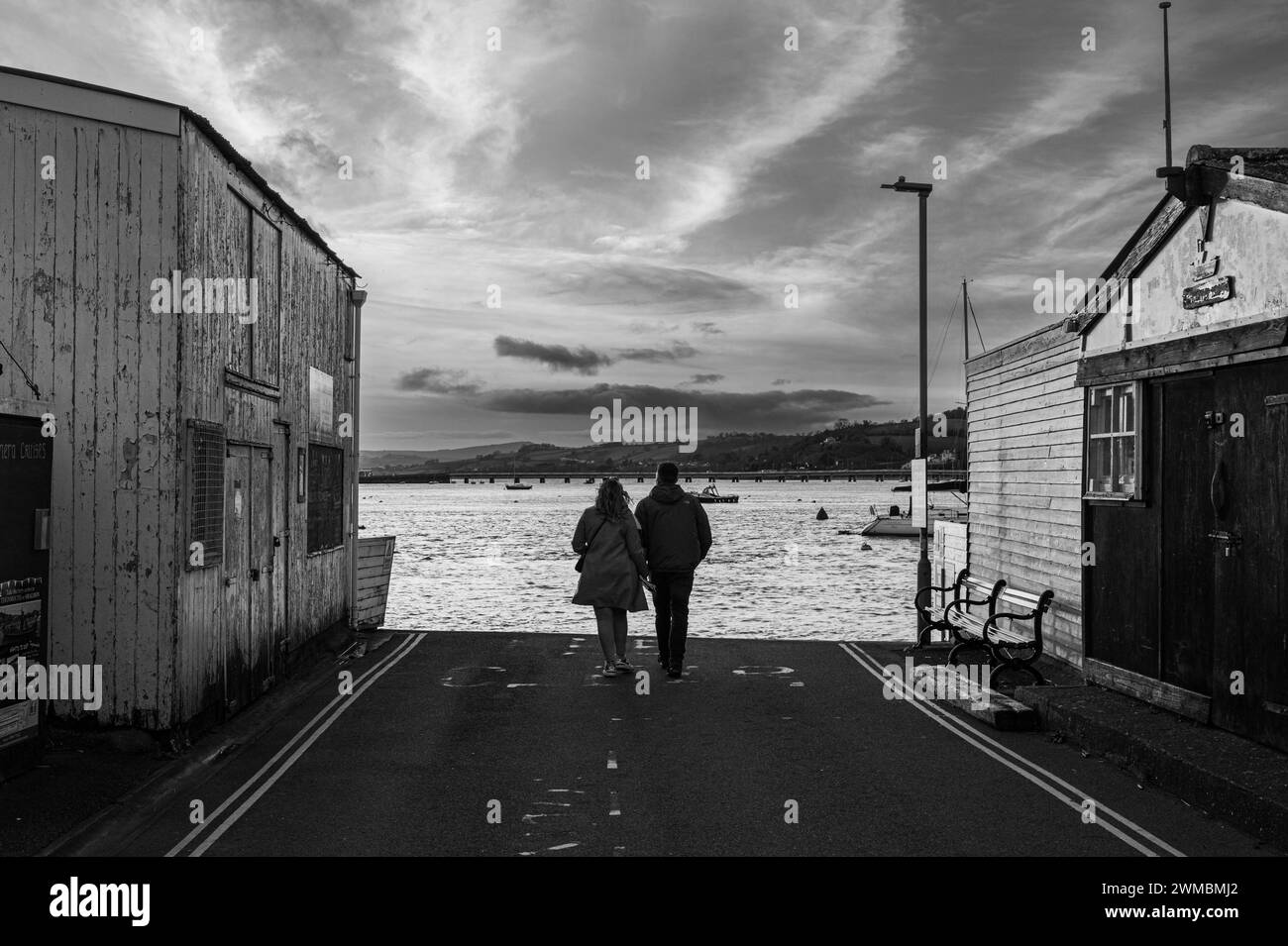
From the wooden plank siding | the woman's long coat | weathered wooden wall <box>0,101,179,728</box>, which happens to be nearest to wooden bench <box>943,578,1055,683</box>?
the wooden plank siding

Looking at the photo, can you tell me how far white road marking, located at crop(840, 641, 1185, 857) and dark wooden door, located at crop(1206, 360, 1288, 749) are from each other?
5.23 ft

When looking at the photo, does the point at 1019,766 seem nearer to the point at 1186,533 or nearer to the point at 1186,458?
the point at 1186,533

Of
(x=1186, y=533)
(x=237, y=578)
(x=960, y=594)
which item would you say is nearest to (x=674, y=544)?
(x=237, y=578)

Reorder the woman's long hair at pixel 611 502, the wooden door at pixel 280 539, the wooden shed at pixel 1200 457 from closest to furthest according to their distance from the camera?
1. the wooden shed at pixel 1200 457
2. the wooden door at pixel 280 539
3. the woman's long hair at pixel 611 502

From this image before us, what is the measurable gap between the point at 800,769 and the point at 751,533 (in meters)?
56.4

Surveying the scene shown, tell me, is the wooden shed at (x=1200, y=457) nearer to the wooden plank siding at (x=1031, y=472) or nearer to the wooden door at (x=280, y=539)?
the wooden plank siding at (x=1031, y=472)

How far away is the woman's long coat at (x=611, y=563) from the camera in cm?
1108

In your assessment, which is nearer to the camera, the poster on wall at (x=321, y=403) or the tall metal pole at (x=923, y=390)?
the poster on wall at (x=321, y=403)

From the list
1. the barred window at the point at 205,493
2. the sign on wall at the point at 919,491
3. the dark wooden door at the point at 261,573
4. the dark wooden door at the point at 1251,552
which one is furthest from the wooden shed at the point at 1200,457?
the dark wooden door at the point at 261,573

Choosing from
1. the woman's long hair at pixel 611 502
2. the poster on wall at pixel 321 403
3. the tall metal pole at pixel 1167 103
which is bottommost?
the woman's long hair at pixel 611 502

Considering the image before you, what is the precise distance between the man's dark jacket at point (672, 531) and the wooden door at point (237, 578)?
3.81 meters

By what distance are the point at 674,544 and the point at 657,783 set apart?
13.5ft
